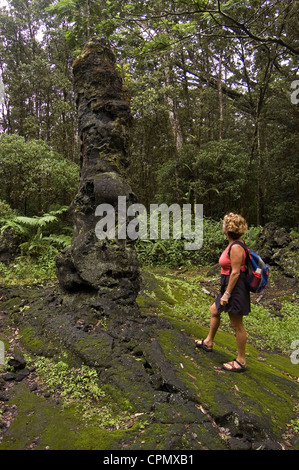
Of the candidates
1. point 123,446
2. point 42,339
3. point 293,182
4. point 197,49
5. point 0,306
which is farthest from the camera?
point 197,49

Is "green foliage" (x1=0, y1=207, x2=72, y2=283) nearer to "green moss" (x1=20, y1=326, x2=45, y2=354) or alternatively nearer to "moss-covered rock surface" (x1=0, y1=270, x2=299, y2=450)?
"moss-covered rock surface" (x1=0, y1=270, x2=299, y2=450)

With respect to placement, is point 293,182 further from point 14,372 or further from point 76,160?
point 14,372

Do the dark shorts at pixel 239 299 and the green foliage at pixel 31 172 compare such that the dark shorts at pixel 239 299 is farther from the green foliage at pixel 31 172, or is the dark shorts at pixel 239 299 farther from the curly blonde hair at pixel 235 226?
the green foliage at pixel 31 172

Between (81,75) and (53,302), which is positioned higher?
(81,75)

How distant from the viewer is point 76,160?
585 inches

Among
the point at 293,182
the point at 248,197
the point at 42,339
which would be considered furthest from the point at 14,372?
the point at 248,197

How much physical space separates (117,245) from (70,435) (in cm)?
276

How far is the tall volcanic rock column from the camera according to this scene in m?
4.54

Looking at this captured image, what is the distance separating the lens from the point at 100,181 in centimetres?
492
